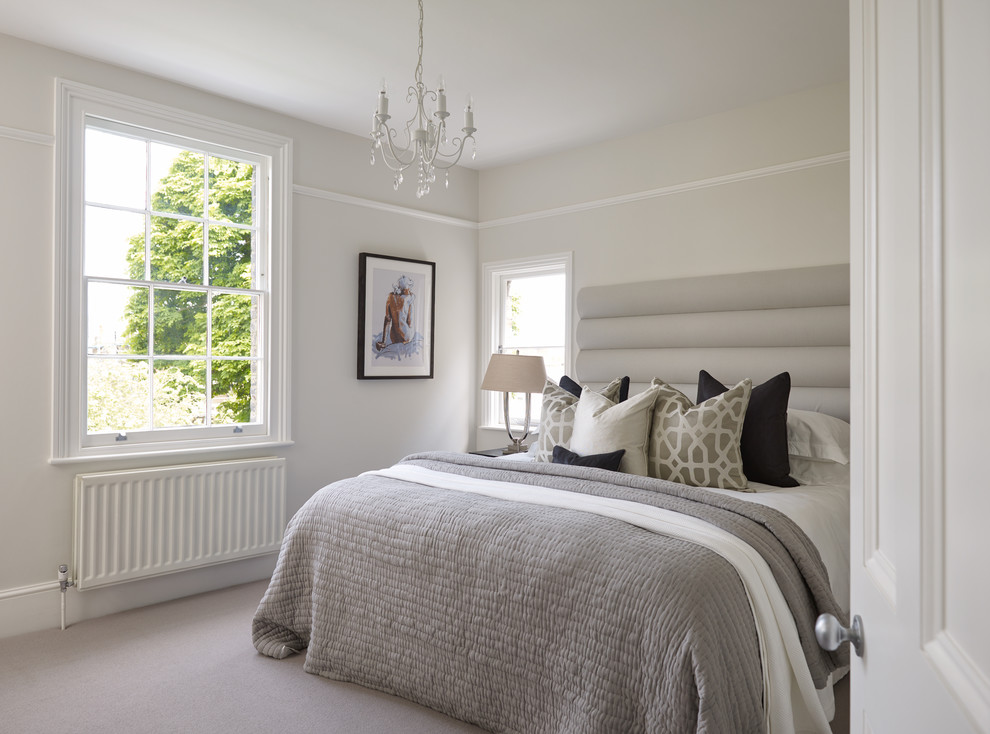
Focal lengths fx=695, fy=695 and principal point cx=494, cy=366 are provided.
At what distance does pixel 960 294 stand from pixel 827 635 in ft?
1.67

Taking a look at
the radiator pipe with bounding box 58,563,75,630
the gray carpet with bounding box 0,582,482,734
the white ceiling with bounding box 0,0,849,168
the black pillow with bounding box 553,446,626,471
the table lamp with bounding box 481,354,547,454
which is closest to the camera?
the gray carpet with bounding box 0,582,482,734

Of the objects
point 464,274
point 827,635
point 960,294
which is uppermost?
point 464,274

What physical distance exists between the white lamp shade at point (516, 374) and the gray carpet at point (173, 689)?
1.96 metres

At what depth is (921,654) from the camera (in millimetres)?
608

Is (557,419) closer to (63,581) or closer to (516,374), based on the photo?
(516,374)

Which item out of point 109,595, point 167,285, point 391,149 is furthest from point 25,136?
point 109,595

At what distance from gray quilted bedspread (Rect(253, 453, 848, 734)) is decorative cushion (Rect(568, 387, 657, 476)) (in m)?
0.37

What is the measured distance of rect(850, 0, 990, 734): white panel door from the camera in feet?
1.58

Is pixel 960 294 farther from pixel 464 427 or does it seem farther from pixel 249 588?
pixel 464 427

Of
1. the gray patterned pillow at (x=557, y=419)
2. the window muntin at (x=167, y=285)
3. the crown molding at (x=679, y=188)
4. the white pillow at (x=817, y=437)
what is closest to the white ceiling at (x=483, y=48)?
the crown molding at (x=679, y=188)

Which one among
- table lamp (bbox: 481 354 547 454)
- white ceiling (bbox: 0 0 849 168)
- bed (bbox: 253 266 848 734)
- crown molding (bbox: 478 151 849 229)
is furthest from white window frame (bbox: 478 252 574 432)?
bed (bbox: 253 266 848 734)

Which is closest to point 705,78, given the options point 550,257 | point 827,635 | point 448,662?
point 550,257

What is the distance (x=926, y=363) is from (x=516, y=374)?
3.77 metres

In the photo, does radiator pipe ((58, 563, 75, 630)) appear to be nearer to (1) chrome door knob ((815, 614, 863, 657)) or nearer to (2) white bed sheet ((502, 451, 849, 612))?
(2) white bed sheet ((502, 451, 849, 612))
